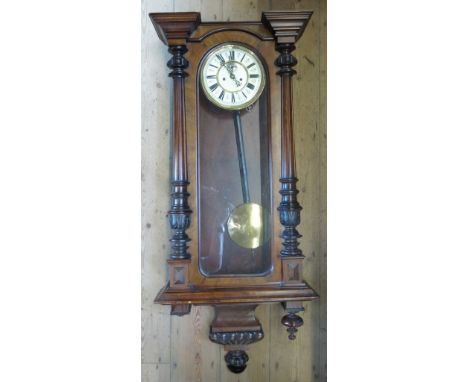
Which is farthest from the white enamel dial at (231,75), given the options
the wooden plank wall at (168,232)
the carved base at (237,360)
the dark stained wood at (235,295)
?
the carved base at (237,360)


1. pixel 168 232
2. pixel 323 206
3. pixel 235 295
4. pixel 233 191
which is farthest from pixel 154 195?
pixel 323 206

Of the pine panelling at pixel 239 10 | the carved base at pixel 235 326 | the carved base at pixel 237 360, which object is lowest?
the carved base at pixel 237 360

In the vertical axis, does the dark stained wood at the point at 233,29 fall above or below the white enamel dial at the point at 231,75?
above

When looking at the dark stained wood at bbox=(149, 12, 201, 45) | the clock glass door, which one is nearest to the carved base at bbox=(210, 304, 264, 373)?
the clock glass door

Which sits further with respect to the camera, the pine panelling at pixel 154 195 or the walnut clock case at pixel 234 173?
the pine panelling at pixel 154 195

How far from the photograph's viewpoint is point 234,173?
→ 0.97m

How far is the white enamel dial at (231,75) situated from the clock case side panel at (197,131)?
2 cm

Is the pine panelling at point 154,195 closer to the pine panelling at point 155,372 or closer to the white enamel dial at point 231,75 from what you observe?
the pine panelling at point 155,372

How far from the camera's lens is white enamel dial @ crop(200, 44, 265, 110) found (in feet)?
3.06

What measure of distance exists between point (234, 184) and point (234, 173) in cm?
3

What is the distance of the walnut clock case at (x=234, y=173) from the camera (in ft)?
2.94

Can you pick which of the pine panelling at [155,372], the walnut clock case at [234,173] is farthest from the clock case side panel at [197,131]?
the pine panelling at [155,372]

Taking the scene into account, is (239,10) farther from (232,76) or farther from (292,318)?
(292,318)

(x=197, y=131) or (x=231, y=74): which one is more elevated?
(x=231, y=74)
